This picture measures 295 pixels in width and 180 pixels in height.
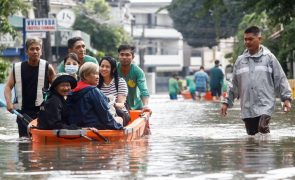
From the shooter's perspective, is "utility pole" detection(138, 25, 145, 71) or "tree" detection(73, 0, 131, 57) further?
"utility pole" detection(138, 25, 145, 71)

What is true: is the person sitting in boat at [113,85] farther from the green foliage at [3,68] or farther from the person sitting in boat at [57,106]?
the green foliage at [3,68]

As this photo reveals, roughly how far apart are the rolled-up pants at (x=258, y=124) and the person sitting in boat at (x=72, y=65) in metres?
2.51

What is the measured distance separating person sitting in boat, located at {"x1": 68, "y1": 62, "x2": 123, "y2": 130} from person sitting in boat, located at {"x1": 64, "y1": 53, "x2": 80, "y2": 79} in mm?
923

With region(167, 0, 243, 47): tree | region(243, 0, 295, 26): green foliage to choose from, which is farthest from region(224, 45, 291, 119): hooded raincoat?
region(167, 0, 243, 47): tree

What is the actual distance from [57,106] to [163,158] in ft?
9.01

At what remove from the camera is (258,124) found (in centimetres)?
1433

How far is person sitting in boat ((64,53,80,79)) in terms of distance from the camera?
15.4 meters

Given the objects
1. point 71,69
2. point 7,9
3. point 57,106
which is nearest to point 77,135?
point 57,106

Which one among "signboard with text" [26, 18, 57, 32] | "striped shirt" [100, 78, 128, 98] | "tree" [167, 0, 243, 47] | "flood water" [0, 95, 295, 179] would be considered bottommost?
"flood water" [0, 95, 295, 179]

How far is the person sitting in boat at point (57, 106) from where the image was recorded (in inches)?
546

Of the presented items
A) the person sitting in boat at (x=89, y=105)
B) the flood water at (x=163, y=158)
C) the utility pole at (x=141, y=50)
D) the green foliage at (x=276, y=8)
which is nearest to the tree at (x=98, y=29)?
the utility pole at (x=141, y=50)

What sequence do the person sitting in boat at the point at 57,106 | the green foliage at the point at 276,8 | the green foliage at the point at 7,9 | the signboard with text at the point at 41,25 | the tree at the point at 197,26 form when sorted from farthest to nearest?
the tree at the point at 197,26 < the signboard with text at the point at 41,25 < the green foliage at the point at 7,9 < the green foliage at the point at 276,8 < the person sitting in boat at the point at 57,106

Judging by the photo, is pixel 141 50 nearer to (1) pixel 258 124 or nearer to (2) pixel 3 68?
(2) pixel 3 68

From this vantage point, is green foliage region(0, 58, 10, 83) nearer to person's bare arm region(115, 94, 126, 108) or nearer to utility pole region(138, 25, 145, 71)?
person's bare arm region(115, 94, 126, 108)
